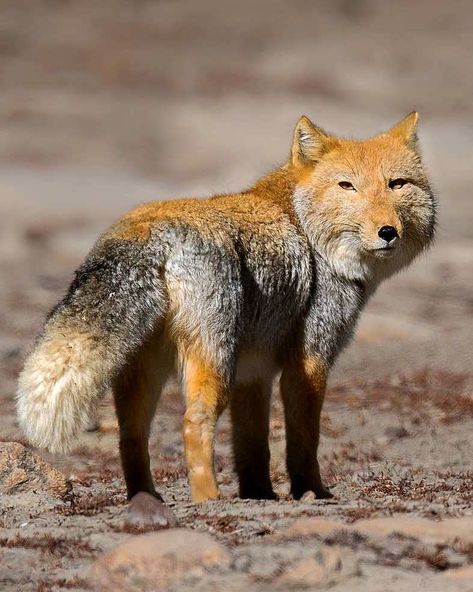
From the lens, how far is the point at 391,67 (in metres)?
46.3

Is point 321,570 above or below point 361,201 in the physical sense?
→ below

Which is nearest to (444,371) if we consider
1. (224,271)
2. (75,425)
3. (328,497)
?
(328,497)

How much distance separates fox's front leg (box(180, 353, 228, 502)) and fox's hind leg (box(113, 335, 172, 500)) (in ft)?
0.70

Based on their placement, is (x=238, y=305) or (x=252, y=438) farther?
(x=252, y=438)

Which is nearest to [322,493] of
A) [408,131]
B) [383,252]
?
[383,252]

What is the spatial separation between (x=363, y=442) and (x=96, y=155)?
25298 millimetres

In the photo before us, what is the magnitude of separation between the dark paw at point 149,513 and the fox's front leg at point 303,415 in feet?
6.80

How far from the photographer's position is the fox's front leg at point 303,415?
947 cm

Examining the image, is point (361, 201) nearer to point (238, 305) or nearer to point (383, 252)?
point (383, 252)

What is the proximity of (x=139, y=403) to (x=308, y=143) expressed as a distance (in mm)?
2902

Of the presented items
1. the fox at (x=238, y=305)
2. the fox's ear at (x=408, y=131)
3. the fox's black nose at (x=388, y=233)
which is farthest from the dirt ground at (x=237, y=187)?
the fox's ear at (x=408, y=131)

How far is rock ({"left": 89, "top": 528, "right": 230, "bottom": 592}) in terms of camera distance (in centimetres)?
608

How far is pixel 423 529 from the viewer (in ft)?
22.8

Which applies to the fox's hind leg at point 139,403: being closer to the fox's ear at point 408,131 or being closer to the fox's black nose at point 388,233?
the fox's black nose at point 388,233
